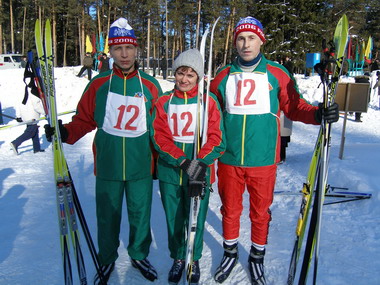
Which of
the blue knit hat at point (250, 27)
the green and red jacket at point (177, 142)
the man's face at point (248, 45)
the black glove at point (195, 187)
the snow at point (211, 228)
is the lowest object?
the snow at point (211, 228)

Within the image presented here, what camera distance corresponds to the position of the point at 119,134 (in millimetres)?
2484

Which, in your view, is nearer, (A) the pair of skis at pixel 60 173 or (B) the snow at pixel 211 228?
(A) the pair of skis at pixel 60 173

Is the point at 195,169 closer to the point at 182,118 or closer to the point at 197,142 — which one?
the point at 197,142

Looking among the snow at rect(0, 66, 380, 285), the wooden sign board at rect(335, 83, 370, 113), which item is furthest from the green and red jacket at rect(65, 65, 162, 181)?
the wooden sign board at rect(335, 83, 370, 113)

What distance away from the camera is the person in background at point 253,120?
8.20ft

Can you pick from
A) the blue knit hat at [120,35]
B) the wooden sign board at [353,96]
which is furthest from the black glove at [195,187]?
the wooden sign board at [353,96]

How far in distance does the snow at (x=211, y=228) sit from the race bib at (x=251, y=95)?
140 cm

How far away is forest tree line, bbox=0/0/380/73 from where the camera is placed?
24891 millimetres

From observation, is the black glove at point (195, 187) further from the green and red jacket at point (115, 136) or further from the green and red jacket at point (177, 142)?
the green and red jacket at point (115, 136)

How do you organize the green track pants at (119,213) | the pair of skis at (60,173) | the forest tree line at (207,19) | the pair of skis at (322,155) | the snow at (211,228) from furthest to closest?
the forest tree line at (207,19) < the snow at (211,228) < the green track pants at (119,213) < the pair of skis at (60,173) < the pair of skis at (322,155)

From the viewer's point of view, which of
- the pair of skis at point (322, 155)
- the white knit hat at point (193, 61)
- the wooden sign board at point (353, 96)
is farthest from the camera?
the wooden sign board at point (353, 96)

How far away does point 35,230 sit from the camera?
3.46m

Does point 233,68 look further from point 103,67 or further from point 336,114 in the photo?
point 103,67

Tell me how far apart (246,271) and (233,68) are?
1737 mm
